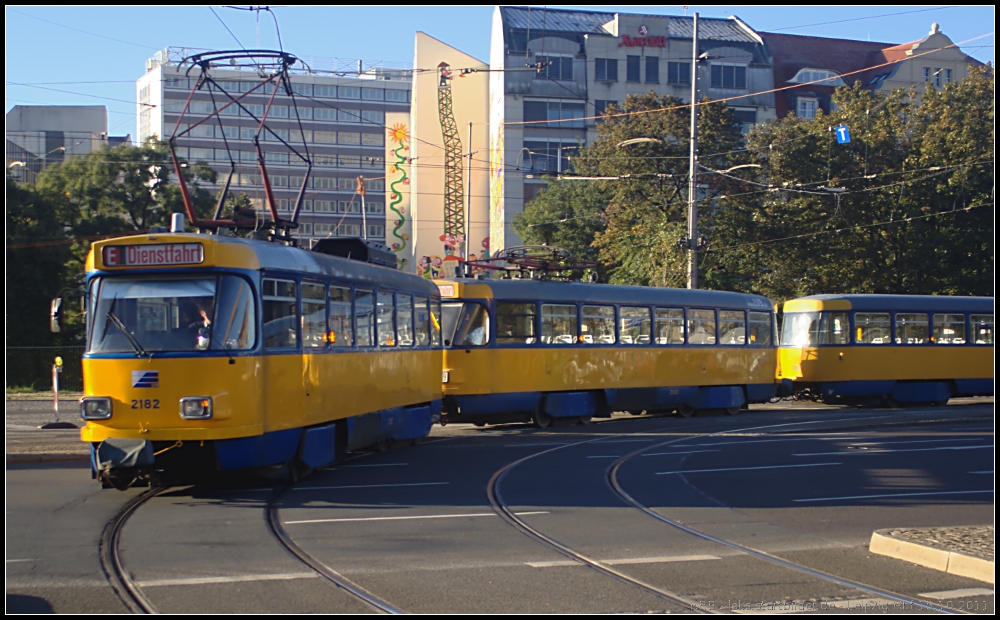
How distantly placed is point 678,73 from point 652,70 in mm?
1771

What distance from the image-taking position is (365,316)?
1493cm

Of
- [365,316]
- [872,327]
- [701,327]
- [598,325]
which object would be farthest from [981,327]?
[365,316]

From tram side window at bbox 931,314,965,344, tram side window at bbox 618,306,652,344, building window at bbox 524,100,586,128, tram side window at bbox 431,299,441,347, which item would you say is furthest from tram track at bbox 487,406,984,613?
building window at bbox 524,100,586,128

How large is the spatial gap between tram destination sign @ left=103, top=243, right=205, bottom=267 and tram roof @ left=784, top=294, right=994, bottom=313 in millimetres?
21058

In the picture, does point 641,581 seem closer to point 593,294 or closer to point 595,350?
point 595,350

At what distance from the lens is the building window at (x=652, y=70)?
228 feet

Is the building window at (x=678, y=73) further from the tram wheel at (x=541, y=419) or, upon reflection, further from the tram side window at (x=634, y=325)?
the tram wheel at (x=541, y=419)

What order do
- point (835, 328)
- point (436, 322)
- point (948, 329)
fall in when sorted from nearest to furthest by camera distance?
point (436, 322) < point (835, 328) < point (948, 329)

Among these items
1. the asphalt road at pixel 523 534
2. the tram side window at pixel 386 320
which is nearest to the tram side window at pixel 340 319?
the tram side window at pixel 386 320

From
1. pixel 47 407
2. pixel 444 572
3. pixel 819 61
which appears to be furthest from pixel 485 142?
pixel 444 572

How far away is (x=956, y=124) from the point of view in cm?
4209

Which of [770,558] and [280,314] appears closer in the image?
[770,558]

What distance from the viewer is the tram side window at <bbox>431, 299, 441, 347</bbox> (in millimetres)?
18766

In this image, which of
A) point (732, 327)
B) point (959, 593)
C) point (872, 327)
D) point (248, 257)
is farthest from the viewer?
point (872, 327)
